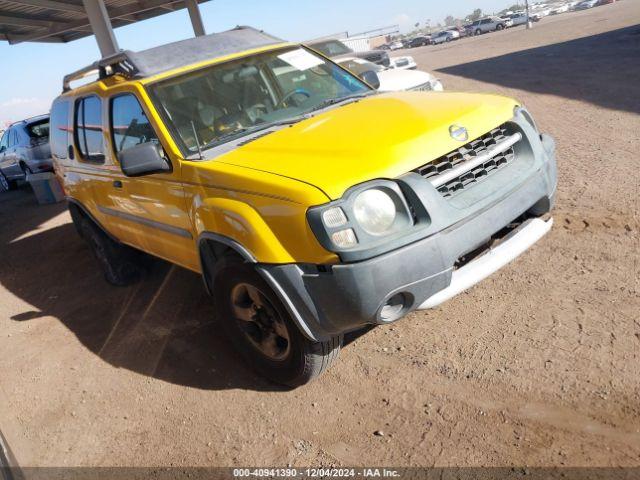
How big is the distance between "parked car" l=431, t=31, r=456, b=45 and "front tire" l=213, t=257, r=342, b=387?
54917mm

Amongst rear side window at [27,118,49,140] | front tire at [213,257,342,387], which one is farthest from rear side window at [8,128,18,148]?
front tire at [213,257,342,387]

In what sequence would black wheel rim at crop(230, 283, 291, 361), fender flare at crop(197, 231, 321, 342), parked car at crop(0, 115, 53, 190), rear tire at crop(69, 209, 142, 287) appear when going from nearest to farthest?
fender flare at crop(197, 231, 321, 342) → black wheel rim at crop(230, 283, 291, 361) → rear tire at crop(69, 209, 142, 287) → parked car at crop(0, 115, 53, 190)

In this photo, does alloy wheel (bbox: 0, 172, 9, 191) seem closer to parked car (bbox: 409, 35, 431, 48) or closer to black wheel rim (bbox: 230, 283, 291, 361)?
black wheel rim (bbox: 230, 283, 291, 361)

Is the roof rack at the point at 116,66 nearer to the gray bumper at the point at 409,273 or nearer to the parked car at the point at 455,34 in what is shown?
the gray bumper at the point at 409,273

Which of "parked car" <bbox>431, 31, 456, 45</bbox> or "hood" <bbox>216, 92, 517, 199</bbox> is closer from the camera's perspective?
"hood" <bbox>216, 92, 517, 199</bbox>

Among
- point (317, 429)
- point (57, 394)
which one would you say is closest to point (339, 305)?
point (317, 429)

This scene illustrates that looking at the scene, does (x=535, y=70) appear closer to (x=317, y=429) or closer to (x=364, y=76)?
(x=364, y=76)

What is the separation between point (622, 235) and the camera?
13.9 feet

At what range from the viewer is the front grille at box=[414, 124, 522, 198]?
9.46ft

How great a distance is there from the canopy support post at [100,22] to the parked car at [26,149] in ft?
7.83

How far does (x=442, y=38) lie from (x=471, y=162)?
56.0m

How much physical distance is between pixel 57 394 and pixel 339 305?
2540 mm

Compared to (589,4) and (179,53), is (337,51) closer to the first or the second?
(179,53)

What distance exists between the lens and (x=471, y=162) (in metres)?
2.99
